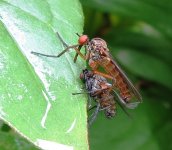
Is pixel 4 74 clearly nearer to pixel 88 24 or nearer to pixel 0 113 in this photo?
pixel 0 113

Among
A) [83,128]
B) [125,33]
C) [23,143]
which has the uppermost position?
[83,128]

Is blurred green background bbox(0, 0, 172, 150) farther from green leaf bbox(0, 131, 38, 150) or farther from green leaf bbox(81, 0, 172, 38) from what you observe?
green leaf bbox(0, 131, 38, 150)

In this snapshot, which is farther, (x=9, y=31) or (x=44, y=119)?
(x=9, y=31)

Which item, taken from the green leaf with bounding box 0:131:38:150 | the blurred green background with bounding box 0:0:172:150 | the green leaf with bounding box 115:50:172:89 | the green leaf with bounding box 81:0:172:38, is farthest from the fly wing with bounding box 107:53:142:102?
the green leaf with bounding box 115:50:172:89

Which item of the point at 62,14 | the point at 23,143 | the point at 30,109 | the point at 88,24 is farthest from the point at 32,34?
the point at 88,24

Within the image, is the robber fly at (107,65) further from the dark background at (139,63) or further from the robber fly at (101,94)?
the dark background at (139,63)

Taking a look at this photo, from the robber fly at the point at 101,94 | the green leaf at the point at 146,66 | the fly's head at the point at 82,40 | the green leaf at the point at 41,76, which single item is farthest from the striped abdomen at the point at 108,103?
the green leaf at the point at 146,66

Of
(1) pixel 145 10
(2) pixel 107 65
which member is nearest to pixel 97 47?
(2) pixel 107 65
